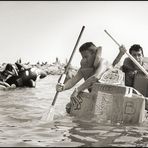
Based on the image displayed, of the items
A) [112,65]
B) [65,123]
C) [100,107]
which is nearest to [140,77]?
[112,65]

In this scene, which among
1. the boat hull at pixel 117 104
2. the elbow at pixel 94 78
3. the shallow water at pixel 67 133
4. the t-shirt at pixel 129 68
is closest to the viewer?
the shallow water at pixel 67 133

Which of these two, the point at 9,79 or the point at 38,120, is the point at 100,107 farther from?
the point at 9,79

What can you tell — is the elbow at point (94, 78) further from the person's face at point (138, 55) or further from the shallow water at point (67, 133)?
the person's face at point (138, 55)

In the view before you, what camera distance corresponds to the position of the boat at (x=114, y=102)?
7.21 metres

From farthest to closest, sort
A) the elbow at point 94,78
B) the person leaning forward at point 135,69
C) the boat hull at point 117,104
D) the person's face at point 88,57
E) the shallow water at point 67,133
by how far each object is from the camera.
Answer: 1. the person leaning forward at point 135,69
2. the person's face at point 88,57
3. the elbow at point 94,78
4. the boat hull at point 117,104
5. the shallow water at point 67,133

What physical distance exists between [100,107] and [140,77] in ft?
5.61

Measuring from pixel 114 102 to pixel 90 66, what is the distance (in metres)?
1.51

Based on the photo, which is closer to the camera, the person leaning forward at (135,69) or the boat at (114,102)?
the boat at (114,102)

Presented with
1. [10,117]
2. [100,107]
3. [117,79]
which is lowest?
[10,117]

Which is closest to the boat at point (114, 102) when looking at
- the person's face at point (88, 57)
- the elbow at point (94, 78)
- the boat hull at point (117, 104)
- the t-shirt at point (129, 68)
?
the boat hull at point (117, 104)

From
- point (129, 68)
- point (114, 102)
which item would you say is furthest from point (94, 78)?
point (129, 68)

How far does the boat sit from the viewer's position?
721 centimetres

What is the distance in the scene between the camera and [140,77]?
28.3ft

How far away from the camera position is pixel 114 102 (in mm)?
7309
